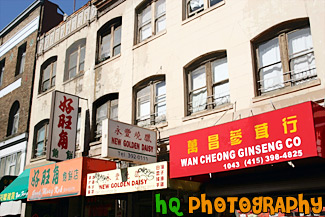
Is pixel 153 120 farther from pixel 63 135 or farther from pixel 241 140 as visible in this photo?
pixel 241 140

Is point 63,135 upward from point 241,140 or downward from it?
upward

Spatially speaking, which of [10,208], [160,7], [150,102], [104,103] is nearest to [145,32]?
[160,7]

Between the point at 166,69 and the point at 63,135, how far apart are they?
4.90 m

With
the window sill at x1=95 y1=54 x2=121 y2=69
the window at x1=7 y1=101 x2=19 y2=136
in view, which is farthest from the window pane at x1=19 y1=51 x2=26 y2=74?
the window sill at x1=95 y1=54 x2=121 y2=69

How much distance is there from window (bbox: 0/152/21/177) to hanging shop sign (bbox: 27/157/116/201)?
5.57 metres

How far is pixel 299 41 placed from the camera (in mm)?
9391

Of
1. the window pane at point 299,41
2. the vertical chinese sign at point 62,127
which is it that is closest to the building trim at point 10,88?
the vertical chinese sign at point 62,127

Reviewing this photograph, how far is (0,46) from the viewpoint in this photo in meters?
23.6

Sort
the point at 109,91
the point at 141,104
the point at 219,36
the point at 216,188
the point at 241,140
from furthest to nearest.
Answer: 1. the point at 109,91
2. the point at 141,104
3. the point at 219,36
4. the point at 216,188
5. the point at 241,140

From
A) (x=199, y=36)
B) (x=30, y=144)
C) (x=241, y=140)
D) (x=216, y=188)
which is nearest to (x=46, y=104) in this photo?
(x=30, y=144)

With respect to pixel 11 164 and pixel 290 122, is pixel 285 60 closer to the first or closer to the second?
pixel 290 122

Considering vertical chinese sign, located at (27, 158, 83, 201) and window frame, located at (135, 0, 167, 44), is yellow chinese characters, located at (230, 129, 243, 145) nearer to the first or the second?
vertical chinese sign, located at (27, 158, 83, 201)

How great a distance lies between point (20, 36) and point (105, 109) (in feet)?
32.8

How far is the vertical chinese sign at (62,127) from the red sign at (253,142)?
577cm
